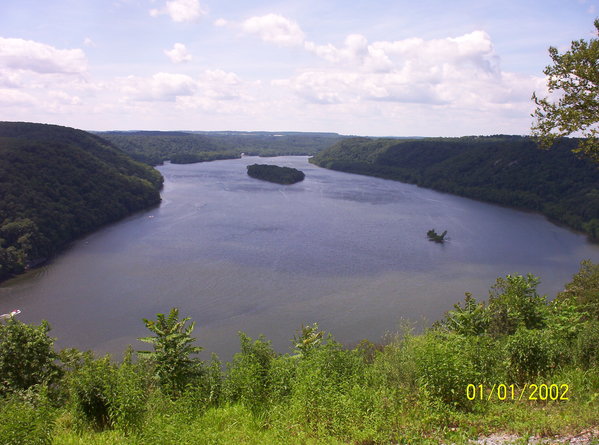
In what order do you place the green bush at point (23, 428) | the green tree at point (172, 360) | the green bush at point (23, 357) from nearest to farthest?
the green bush at point (23, 428), the green tree at point (172, 360), the green bush at point (23, 357)

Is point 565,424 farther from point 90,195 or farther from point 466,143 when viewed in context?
point 466,143

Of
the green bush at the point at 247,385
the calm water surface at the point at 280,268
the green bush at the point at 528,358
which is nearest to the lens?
the green bush at the point at 528,358

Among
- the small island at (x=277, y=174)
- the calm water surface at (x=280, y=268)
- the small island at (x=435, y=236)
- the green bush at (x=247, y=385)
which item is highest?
the small island at (x=277, y=174)

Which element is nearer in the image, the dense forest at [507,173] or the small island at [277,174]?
the dense forest at [507,173]

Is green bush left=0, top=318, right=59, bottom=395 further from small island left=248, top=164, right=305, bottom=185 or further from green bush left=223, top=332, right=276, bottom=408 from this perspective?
small island left=248, top=164, right=305, bottom=185

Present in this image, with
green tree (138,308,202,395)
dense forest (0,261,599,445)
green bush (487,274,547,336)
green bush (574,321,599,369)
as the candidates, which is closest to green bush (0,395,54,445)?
dense forest (0,261,599,445)

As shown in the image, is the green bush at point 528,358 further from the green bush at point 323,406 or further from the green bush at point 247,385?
the green bush at point 247,385
